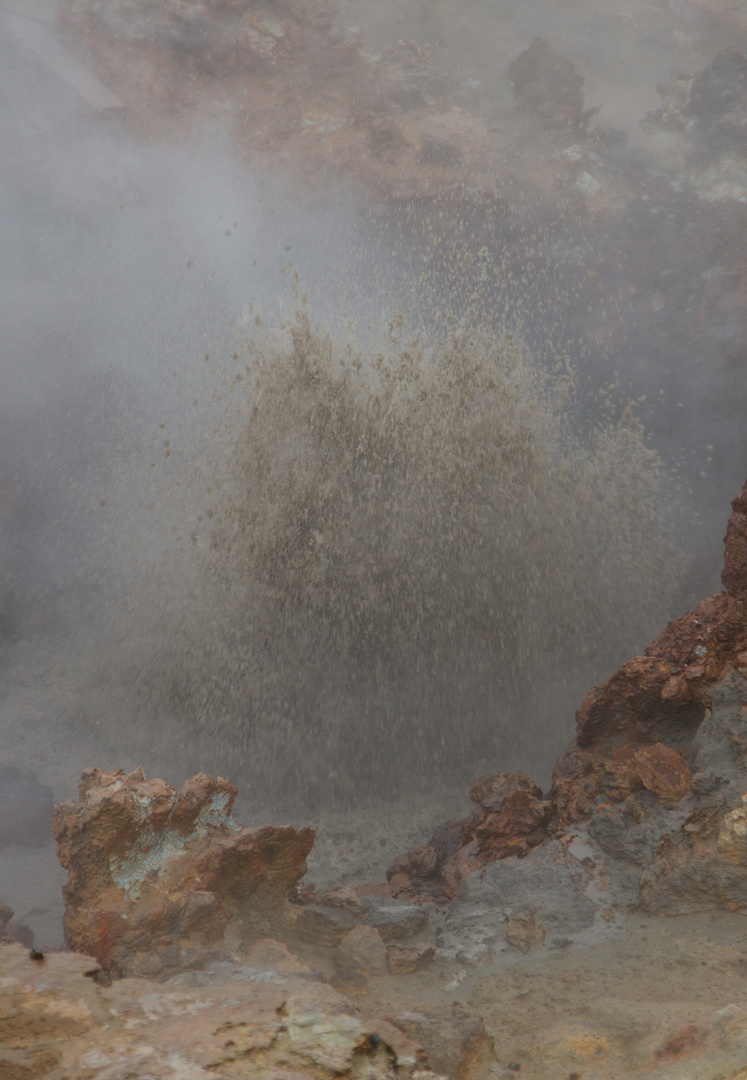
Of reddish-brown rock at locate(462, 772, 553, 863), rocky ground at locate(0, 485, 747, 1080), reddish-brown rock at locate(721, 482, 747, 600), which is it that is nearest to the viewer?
rocky ground at locate(0, 485, 747, 1080)

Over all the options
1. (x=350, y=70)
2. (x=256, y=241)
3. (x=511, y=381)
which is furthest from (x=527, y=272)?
(x=350, y=70)

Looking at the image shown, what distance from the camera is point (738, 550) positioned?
3869 millimetres

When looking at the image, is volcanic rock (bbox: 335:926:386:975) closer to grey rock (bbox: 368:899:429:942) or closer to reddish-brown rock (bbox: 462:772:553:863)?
grey rock (bbox: 368:899:429:942)

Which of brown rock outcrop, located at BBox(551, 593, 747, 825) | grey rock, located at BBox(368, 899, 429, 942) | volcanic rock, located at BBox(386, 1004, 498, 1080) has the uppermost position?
brown rock outcrop, located at BBox(551, 593, 747, 825)

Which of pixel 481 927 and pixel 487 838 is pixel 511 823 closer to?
pixel 487 838

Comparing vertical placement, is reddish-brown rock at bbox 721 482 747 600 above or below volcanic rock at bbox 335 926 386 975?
above

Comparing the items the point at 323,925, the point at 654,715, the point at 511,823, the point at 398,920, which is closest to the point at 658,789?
the point at 654,715

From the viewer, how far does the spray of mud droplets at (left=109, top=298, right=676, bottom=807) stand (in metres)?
7.49

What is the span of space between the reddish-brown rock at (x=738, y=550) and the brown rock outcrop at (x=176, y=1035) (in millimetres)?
2959

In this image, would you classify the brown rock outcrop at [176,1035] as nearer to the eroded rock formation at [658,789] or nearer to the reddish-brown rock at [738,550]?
the eroded rock formation at [658,789]

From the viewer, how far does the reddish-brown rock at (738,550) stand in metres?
3.84

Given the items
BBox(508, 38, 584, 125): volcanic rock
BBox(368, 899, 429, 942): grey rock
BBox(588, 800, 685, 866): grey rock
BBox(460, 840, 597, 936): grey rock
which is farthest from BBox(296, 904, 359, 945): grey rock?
BBox(508, 38, 584, 125): volcanic rock

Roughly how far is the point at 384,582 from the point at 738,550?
14.9 ft

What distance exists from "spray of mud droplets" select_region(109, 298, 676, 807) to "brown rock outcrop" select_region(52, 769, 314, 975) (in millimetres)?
3534
